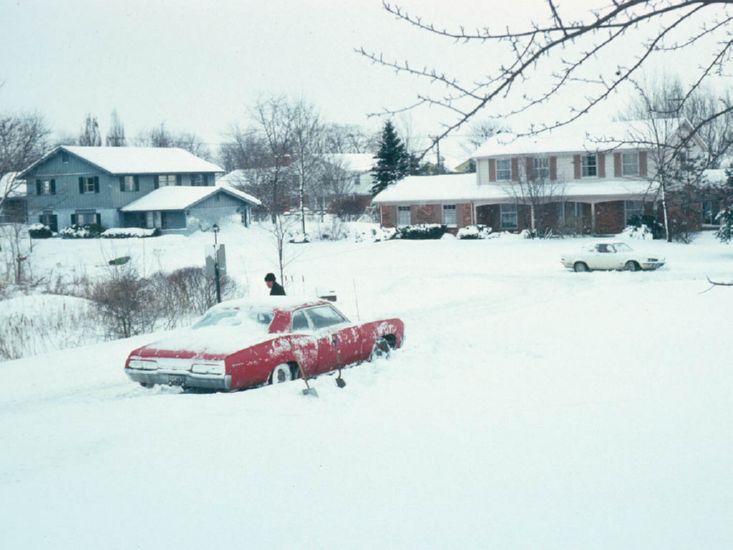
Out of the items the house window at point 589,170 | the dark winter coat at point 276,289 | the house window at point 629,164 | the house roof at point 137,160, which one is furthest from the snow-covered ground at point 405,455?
the house roof at point 137,160

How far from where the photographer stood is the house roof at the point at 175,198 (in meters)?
60.4

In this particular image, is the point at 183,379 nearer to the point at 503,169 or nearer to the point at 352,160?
the point at 503,169

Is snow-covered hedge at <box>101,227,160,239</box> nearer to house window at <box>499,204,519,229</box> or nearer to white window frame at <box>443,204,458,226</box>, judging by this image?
white window frame at <box>443,204,458,226</box>

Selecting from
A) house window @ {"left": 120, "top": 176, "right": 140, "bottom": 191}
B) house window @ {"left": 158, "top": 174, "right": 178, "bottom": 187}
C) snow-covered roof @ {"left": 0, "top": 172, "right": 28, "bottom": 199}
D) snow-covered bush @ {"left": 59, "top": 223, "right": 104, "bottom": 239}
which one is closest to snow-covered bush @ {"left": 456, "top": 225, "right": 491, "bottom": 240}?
snow-covered roof @ {"left": 0, "top": 172, "right": 28, "bottom": 199}

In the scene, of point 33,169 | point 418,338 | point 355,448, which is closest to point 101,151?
point 33,169

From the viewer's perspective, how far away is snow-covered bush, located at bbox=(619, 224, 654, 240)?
44.7 meters

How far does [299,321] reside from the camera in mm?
11969

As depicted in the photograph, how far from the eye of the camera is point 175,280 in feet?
80.4

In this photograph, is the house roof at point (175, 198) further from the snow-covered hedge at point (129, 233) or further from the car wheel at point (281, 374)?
the car wheel at point (281, 374)

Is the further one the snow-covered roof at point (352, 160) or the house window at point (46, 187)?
the snow-covered roof at point (352, 160)

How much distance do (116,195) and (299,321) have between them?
5352 cm

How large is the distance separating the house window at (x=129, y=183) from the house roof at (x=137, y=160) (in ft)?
2.12

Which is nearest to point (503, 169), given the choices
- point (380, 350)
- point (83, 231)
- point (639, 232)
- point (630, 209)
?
point (630, 209)

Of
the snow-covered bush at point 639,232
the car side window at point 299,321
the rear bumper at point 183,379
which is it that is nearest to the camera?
the rear bumper at point 183,379
